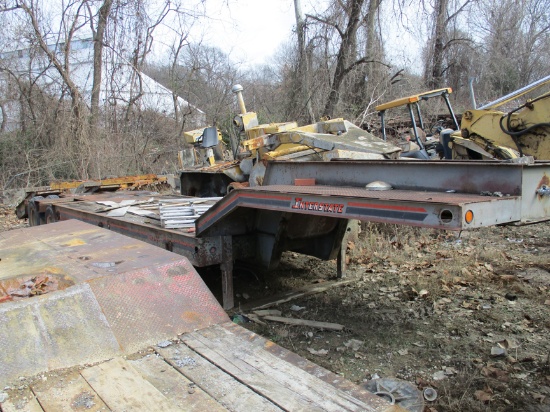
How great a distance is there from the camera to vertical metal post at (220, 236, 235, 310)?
183 inches

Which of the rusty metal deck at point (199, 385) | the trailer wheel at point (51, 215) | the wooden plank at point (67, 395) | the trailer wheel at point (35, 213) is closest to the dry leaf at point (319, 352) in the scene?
the rusty metal deck at point (199, 385)

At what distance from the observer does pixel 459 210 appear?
251cm

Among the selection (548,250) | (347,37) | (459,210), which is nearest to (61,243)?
(459,210)

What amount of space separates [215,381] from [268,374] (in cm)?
22

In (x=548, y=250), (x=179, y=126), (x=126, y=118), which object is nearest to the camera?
(x=548, y=250)

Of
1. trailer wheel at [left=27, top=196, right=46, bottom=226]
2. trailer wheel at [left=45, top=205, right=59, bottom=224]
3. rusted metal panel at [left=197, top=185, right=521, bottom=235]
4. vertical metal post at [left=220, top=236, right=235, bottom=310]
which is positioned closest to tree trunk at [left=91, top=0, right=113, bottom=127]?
trailer wheel at [left=27, top=196, right=46, bottom=226]

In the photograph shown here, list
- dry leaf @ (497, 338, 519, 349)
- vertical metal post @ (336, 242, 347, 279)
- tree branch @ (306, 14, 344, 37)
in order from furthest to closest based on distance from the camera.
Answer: tree branch @ (306, 14, 344, 37)
vertical metal post @ (336, 242, 347, 279)
dry leaf @ (497, 338, 519, 349)

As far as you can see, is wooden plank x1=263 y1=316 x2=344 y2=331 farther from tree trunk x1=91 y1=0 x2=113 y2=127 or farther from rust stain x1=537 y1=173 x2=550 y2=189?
tree trunk x1=91 y1=0 x2=113 y2=127

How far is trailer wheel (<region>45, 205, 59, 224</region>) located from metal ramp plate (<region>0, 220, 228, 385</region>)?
160 inches

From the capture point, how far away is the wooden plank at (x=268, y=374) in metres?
1.85

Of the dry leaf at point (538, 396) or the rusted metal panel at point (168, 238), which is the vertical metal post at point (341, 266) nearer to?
the rusted metal panel at point (168, 238)

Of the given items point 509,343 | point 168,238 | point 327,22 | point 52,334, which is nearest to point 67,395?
point 52,334

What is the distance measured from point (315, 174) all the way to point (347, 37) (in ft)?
31.1

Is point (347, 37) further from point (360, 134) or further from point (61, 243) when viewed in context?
point (61, 243)
